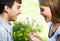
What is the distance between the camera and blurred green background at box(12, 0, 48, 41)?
2.31 metres

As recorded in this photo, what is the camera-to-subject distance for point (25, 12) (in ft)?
7.69

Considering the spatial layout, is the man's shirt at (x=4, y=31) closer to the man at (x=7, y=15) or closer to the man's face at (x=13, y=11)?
the man at (x=7, y=15)

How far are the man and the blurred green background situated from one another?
0.39 m

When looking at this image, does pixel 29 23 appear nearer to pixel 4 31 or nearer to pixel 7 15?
pixel 7 15

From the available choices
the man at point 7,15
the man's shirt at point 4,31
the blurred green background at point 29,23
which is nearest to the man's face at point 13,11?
the man at point 7,15

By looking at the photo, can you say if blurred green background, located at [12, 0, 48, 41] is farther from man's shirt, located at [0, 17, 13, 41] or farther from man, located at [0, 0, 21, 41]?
man's shirt, located at [0, 17, 13, 41]

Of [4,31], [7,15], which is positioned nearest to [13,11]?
[7,15]

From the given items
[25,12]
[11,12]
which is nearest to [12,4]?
[11,12]

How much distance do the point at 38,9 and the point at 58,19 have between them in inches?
33.9

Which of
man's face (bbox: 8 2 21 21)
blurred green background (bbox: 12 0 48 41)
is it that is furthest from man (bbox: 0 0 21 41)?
blurred green background (bbox: 12 0 48 41)

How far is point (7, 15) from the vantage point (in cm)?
181

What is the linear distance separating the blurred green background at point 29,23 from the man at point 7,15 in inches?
15.5

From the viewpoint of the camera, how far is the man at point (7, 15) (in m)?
1.65

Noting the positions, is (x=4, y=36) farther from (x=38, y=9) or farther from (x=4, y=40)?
(x=38, y=9)
